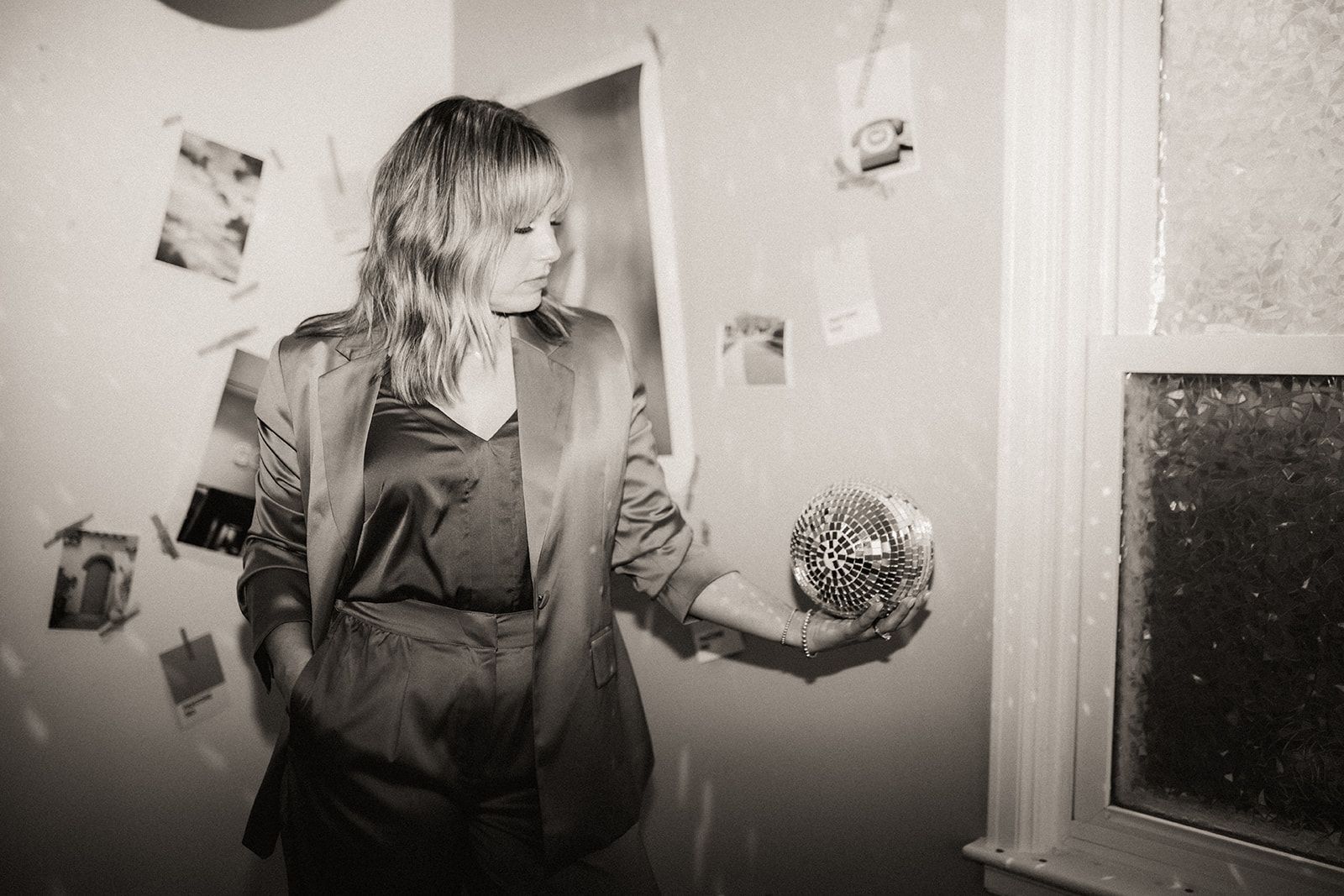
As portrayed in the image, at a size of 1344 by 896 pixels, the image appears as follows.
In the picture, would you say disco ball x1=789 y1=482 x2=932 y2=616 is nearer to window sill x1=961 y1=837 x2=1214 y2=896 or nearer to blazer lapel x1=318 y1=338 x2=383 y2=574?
window sill x1=961 y1=837 x2=1214 y2=896

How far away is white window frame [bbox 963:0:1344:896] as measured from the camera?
3.91ft

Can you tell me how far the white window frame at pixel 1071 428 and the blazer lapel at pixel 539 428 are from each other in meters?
0.62

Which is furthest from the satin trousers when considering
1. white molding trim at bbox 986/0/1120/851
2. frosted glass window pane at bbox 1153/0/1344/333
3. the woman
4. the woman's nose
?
frosted glass window pane at bbox 1153/0/1344/333

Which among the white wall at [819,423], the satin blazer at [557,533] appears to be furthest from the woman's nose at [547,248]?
the white wall at [819,423]

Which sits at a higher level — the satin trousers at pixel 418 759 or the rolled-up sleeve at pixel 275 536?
the rolled-up sleeve at pixel 275 536

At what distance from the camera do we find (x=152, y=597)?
171cm

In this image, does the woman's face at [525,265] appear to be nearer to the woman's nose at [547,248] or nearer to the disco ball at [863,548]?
the woman's nose at [547,248]

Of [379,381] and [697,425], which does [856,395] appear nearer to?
[697,425]

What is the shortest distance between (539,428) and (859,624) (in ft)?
1.66

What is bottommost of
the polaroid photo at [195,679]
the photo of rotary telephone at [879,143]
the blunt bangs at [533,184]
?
the polaroid photo at [195,679]

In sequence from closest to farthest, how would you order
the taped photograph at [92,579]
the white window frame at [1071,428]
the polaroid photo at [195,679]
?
the white window frame at [1071,428] → the taped photograph at [92,579] → the polaroid photo at [195,679]

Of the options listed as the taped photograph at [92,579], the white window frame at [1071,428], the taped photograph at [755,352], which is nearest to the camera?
the white window frame at [1071,428]

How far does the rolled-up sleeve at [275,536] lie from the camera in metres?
1.28

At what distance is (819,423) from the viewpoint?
1.46m
